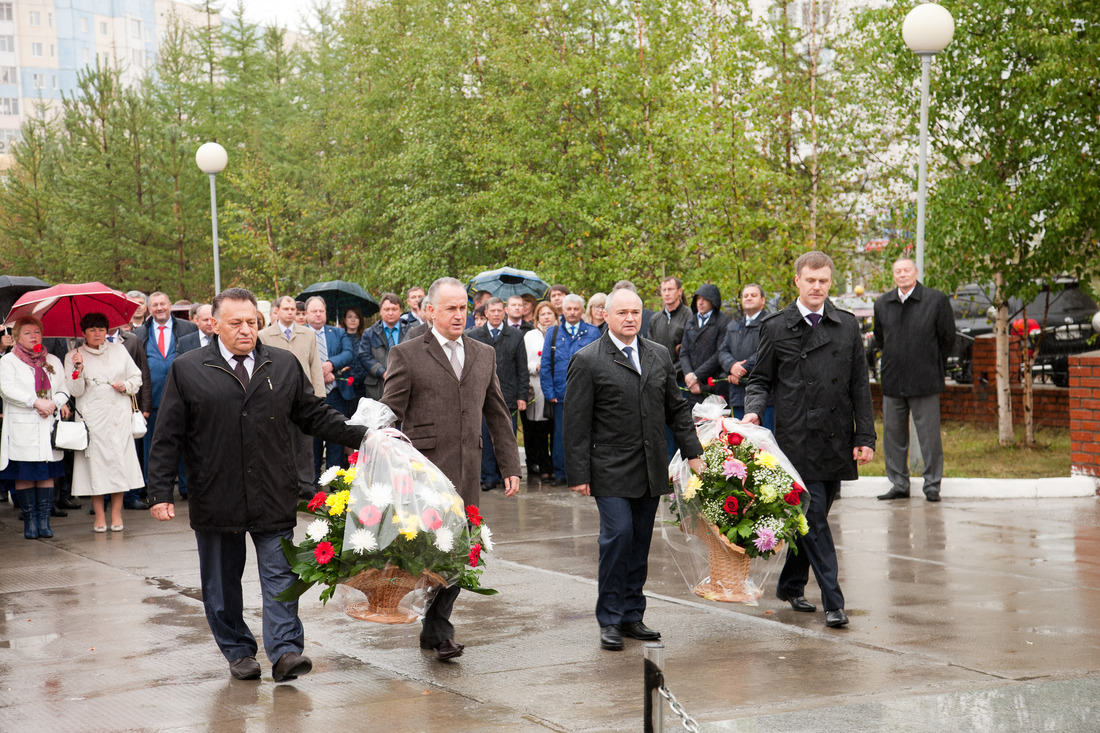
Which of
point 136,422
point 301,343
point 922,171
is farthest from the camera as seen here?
point 922,171

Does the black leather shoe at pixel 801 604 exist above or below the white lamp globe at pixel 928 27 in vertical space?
below

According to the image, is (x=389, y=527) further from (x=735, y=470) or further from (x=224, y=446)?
(x=735, y=470)

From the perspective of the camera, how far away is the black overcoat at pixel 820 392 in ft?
25.0

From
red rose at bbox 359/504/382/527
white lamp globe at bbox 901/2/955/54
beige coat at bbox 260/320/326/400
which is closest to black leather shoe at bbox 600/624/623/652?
red rose at bbox 359/504/382/527

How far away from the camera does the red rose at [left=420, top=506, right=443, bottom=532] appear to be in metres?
6.25

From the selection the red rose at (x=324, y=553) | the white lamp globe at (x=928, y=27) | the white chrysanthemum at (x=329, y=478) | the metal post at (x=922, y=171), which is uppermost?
the white lamp globe at (x=928, y=27)

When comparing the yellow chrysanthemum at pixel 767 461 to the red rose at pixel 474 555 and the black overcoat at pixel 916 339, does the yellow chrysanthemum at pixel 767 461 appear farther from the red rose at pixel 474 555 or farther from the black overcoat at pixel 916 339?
the black overcoat at pixel 916 339

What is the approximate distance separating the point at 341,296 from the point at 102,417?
182 inches

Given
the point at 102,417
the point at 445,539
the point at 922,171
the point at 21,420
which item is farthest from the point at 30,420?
the point at 922,171

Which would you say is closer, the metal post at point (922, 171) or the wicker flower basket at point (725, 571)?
the wicker flower basket at point (725, 571)

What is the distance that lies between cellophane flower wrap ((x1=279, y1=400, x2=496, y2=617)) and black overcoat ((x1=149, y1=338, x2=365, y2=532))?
246 mm

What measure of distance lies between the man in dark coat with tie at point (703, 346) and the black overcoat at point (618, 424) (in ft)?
20.7

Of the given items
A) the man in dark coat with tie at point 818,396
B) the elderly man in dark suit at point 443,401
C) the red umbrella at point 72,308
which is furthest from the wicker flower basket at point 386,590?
the red umbrella at point 72,308

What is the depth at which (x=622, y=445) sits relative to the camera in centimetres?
702
